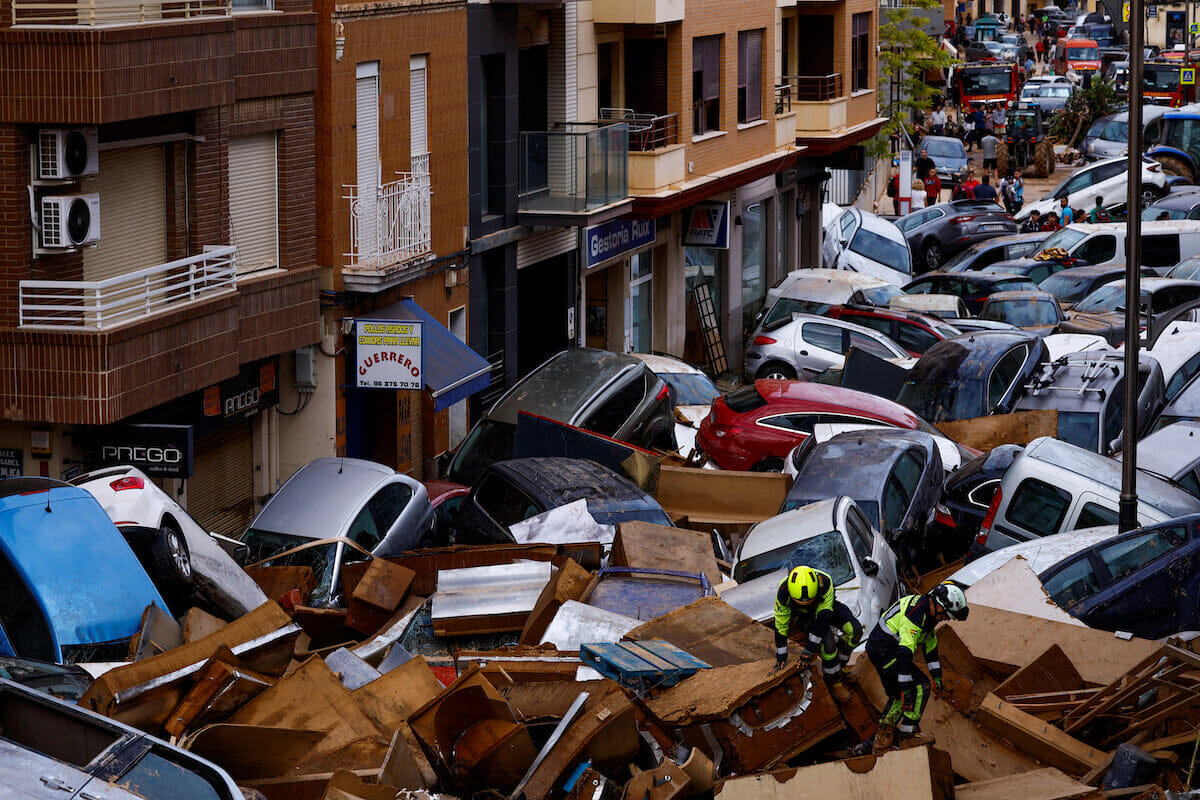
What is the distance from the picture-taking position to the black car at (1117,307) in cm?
2678

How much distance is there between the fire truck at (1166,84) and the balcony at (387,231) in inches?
1816

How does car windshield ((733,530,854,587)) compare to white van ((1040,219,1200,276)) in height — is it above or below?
below

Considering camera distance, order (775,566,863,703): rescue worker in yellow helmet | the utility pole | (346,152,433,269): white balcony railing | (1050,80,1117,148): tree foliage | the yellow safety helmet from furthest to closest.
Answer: (1050,80,1117,148): tree foliage < (346,152,433,269): white balcony railing < the utility pole < the yellow safety helmet < (775,566,863,703): rescue worker in yellow helmet

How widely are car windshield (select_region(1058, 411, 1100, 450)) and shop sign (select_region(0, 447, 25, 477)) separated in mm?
12023

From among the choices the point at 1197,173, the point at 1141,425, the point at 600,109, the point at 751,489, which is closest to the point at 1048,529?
the point at 751,489

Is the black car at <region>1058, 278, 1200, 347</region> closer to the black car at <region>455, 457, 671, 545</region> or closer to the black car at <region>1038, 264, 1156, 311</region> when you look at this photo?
the black car at <region>1038, 264, 1156, 311</region>

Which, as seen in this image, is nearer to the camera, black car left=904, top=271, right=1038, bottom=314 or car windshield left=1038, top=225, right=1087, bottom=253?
black car left=904, top=271, right=1038, bottom=314

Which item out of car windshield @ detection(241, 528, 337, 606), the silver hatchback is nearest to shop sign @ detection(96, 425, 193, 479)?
car windshield @ detection(241, 528, 337, 606)

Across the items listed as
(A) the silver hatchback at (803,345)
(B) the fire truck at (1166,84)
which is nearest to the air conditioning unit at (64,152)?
(A) the silver hatchback at (803,345)

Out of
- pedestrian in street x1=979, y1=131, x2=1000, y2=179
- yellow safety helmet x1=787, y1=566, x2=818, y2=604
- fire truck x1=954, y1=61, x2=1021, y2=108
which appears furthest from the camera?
fire truck x1=954, y1=61, x2=1021, y2=108

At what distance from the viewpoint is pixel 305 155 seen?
62.0 feet

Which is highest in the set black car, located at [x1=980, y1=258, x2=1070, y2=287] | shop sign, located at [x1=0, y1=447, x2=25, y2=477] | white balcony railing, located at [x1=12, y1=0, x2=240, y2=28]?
white balcony railing, located at [x1=12, y1=0, x2=240, y2=28]

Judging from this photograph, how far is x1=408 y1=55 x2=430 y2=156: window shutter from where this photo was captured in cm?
2091

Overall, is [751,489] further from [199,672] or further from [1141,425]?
[199,672]
